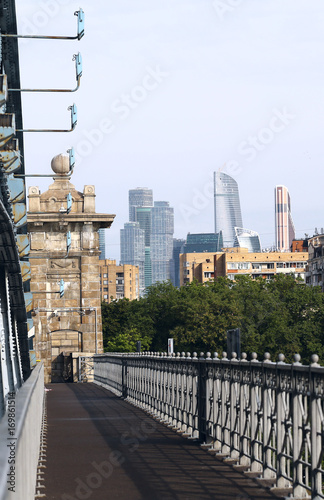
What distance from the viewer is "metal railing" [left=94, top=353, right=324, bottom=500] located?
8.70 m

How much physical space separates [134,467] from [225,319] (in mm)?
79514

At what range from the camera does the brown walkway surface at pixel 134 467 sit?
32.3ft

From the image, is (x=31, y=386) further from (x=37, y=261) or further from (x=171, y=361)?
(x=37, y=261)

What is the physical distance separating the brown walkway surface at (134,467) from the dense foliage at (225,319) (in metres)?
72.1

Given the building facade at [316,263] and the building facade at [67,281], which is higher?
the building facade at [316,263]

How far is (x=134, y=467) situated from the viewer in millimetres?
12008

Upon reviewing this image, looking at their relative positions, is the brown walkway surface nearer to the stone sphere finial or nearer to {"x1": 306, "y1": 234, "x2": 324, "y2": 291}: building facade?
the stone sphere finial

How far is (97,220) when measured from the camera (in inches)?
2249

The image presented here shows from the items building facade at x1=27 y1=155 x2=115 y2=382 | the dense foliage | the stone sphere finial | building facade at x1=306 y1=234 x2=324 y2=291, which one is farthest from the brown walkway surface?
building facade at x1=306 y1=234 x2=324 y2=291

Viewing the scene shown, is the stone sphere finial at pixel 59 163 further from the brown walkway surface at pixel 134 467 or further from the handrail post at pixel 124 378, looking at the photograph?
the brown walkway surface at pixel 134 467

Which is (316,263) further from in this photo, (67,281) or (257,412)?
(257,412)

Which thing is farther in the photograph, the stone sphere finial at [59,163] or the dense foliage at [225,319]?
the dense foliage at [225,319]

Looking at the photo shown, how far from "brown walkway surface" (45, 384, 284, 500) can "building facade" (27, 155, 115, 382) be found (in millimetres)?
36755

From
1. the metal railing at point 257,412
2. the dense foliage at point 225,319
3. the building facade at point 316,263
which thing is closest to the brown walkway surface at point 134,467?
the metal railing at point 257,412
